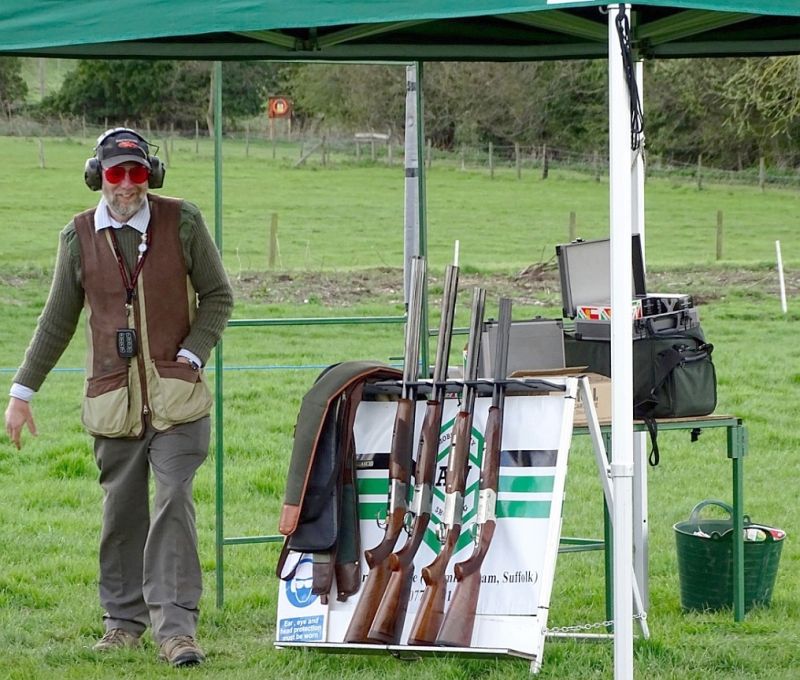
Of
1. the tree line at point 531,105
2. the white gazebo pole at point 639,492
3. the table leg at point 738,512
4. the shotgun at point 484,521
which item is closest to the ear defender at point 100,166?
the shotgun at point 484,521

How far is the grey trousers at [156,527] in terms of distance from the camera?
5.28 m

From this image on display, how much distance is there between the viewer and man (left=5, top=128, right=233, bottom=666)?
5246 mm

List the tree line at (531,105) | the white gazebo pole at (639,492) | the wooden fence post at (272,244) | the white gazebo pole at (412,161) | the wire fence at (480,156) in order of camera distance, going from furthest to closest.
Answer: the tree line at (531,105) → the wire fence at (480,156) → the wooden fence post at (272,244) → the white gazebo pole at (412,161) → the white gazebo pole at (639,492)

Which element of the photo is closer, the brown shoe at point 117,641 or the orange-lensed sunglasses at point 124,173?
the orange-lensed sunglasses at point 124,173

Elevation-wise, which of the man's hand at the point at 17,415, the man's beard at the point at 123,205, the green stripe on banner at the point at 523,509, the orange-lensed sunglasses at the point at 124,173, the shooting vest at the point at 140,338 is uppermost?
the orange-lensed sunglasses at the point at 124,173

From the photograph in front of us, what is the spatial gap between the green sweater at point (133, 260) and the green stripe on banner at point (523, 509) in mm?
1283

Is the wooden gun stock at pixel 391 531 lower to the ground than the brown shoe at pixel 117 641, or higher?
higher

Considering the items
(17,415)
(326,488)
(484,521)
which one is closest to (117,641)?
(17,415)

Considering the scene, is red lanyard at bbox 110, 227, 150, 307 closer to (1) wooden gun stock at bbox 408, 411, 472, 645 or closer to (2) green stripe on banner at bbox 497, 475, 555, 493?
(1) wooden gun stock at bbox 408, 411, 472, 645

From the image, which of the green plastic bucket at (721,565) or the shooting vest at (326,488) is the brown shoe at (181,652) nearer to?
the shooting vest at (326,488)

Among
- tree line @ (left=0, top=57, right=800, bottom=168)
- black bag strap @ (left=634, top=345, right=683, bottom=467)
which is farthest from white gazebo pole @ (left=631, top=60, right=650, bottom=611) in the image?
tree line @ (left=0, top=57, right=800, bottom=168)

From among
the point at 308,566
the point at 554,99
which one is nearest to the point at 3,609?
the point at 308,566

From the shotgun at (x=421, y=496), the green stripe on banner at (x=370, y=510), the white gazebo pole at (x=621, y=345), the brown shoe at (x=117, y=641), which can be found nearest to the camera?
the white gazebo pole at (x=621, y=345)

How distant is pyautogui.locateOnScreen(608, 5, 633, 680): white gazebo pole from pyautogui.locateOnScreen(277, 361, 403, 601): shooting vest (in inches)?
47.9
